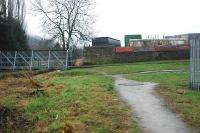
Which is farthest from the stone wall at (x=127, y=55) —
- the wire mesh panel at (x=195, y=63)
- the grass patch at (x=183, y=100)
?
the wire mesh panel at (x=195, y=63)

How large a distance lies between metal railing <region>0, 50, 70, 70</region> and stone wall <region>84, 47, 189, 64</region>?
5.89 metres

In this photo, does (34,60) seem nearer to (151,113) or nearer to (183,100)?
(183,100)

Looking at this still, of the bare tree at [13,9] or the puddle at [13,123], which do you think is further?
the bare tree at [13,9]

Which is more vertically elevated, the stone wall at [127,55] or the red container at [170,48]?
the red container at [170,48]

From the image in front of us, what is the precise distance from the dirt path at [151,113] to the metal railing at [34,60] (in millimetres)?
20607

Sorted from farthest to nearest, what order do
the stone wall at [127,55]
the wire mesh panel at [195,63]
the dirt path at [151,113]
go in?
the stone wall at [127,55]
the wire mesh panel at [195,63]
the dirt path at [151,113]

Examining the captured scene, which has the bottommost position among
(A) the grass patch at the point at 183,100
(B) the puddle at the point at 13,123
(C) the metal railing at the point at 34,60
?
(B) the puddle at the point at 13,123

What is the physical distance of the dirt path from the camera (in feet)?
32.7

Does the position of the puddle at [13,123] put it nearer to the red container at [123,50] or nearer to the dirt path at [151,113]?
the dirt path at [151,113]

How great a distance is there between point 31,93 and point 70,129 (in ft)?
21.2

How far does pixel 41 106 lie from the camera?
12.6 metres

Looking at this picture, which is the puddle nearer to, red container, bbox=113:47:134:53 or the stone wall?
the stone wall

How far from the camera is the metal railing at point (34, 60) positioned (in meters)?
36.7

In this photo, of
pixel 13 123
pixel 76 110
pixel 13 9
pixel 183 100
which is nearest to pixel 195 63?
pixel 183 100
